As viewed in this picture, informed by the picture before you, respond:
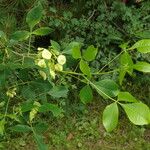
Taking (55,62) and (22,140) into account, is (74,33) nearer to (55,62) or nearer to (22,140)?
(22,140)

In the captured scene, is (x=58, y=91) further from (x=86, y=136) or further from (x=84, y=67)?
(x=86, y=136)

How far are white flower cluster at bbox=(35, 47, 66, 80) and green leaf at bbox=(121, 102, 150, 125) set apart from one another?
17cm

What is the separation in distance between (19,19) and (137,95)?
122 centimetres

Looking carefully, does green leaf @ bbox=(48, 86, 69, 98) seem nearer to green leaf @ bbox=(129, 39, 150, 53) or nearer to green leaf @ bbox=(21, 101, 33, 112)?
green leaf @ bbox=(21, 101, 33, 112)

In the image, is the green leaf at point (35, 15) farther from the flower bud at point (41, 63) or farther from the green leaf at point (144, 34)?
the green leaf at point (144, 34)

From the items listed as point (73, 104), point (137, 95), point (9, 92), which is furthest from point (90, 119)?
point (9, 92)

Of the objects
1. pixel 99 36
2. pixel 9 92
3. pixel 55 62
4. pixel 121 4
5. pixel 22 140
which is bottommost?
pixel 22 140

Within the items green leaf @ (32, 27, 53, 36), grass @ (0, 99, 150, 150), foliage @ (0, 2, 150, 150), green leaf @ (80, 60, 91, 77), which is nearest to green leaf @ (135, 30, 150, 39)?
grass @ (0, 99, 150, 150)

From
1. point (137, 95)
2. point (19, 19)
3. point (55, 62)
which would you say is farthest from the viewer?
point (137, 95)

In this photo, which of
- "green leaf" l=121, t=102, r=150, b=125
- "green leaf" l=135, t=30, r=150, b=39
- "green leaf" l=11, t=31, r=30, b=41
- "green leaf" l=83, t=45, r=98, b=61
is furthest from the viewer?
"green leaf" l=135, t=30, r=150, b=39

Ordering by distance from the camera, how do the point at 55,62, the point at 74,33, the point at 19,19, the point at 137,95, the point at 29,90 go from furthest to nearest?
the point at 137,95 < the point at 74,33 < the point at 19,19 < the point at 29,90 < the point at 55,62

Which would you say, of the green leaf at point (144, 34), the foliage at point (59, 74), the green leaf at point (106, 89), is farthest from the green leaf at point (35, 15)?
the green leaf at point (144, 34)

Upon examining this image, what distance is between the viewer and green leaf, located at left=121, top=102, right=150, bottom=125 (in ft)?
2.61

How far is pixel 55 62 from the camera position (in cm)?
93
